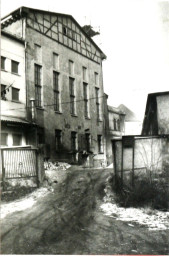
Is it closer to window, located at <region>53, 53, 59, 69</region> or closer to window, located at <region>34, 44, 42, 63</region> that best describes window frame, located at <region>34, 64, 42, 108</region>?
window, located at <region>34, 44, 42, 63</region>

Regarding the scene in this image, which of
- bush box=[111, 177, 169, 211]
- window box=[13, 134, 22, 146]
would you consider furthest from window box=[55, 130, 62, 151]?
bush box=[111, 177, 169, 211]

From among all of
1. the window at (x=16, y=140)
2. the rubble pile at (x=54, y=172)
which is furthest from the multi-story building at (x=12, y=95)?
the rubble pile at (x=54, y=172)

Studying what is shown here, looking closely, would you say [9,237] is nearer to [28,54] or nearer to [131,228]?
[131,228]

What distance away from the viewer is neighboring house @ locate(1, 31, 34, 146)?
6.58 m

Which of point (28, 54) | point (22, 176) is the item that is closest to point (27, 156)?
point (22, 176)

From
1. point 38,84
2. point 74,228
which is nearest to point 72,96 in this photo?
point 38,84

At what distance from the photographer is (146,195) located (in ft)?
21.5

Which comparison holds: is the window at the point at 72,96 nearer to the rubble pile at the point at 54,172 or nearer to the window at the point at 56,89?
the window at the point at 56,89

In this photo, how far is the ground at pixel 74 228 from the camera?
14.2ft

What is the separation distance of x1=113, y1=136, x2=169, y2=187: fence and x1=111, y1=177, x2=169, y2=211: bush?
296 mm

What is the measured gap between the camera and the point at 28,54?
10.0m

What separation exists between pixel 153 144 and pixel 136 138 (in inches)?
20.4

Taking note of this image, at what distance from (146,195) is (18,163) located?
3974mm

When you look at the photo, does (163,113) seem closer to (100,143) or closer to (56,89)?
(56,89)
